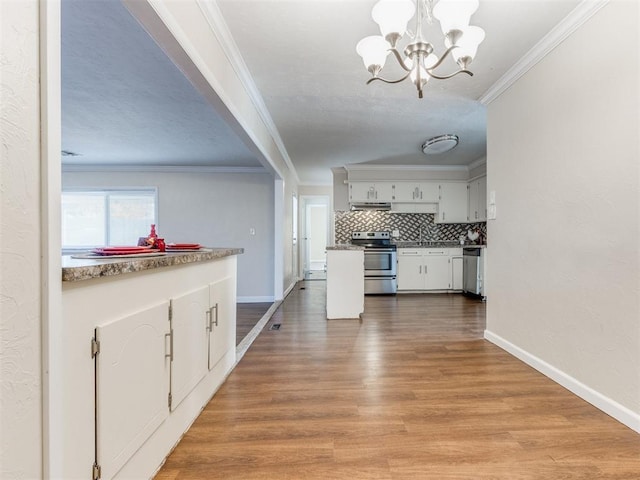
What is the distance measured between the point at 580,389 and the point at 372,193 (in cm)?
437

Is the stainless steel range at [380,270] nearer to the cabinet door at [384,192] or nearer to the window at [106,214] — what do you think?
the cabinet door at [384,192]

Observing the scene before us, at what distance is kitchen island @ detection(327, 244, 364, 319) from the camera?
395cm

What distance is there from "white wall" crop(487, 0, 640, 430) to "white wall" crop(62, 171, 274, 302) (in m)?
3.59

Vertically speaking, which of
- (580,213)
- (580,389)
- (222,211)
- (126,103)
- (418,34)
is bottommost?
(580,389)

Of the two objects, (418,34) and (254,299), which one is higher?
(418,34)

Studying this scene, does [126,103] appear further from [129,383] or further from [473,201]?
[473,201]

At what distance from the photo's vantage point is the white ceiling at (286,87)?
1921 millimetres

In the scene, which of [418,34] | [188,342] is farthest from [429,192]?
[188,342]

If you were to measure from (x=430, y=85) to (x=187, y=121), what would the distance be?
7.91 feet

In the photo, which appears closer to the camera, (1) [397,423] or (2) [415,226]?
(1) [397,423]

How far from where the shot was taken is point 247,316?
13.7 feet

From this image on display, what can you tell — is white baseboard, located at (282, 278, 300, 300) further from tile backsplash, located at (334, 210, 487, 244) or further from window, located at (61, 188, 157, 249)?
window, located at (61, 188, 157, 249)

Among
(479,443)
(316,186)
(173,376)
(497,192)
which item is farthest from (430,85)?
(316,186)

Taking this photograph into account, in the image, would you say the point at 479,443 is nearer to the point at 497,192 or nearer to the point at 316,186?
A: the point at 497,192
